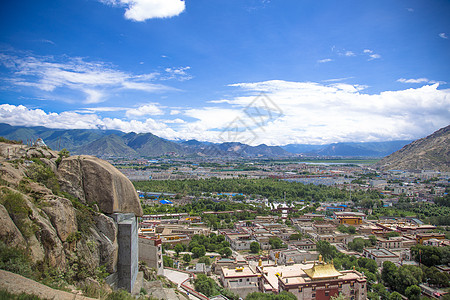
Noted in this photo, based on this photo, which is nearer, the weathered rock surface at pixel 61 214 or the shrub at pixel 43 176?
the weathered rock surface at pixel 61 214

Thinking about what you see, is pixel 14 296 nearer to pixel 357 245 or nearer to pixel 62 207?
A: pixel 62 207

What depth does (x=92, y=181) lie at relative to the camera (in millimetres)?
6867

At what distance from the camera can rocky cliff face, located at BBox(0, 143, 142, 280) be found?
195 inches

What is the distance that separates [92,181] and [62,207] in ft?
3.61

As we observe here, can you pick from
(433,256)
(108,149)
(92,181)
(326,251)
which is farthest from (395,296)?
(108,149)

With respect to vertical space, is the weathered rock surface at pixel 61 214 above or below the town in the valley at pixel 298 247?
above

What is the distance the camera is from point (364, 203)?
42594 millimetres

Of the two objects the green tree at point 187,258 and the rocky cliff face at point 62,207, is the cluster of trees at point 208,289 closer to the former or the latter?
the green tree at point 187,258

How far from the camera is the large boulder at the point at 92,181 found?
673 cm

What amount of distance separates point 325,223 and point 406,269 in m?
14.2

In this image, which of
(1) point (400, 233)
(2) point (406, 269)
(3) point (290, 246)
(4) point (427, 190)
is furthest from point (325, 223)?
(4) point (427, 190)

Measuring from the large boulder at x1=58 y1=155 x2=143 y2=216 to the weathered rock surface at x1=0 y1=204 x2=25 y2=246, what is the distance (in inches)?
76.2

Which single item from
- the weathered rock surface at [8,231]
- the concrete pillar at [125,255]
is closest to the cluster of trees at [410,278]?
the concrete pillar at [125,255]

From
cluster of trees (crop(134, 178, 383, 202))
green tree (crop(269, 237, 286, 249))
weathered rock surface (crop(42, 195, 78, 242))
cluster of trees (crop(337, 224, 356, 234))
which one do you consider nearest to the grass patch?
weathered rock surface (crop(42, 195, 78, 242))
